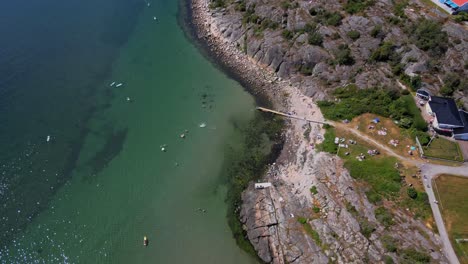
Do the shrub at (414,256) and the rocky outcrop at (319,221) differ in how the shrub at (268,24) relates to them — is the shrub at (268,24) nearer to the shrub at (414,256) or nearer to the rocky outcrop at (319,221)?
the rocky outcrop at (319,221)

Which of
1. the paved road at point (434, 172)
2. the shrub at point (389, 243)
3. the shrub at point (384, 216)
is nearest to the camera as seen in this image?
the paved road at point (434, 172)

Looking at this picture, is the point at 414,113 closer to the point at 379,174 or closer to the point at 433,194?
the point at 379,174

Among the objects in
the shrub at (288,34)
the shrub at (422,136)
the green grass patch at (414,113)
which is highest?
the shrub at (288,34)

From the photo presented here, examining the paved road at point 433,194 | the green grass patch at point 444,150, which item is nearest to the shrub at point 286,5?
the green grass patch at point 444,150

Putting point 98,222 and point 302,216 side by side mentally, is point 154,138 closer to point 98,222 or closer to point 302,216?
point 98,222

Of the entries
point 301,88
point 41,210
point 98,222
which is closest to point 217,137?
point 301,88
